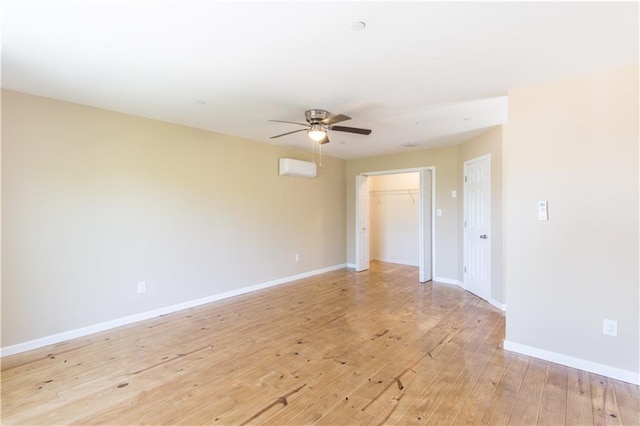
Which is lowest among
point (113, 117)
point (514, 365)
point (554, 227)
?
point (514, 365)

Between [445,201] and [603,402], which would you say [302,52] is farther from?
[445,201]

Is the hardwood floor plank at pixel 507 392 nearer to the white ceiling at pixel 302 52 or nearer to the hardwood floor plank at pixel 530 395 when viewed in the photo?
the hardwood floor plank at pixel 530 395

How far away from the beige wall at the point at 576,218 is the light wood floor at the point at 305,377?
0.34 m

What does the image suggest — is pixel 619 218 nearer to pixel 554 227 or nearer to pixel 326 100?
pixel 554 227

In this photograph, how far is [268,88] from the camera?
9.12 ft

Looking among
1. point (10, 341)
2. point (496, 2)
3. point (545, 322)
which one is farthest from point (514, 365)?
point (10, 341)

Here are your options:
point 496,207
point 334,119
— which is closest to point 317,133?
point 334,119

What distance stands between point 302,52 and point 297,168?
3.26 meters

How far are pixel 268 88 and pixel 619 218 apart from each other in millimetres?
3099

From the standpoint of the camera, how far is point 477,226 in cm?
462

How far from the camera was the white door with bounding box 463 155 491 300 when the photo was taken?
4336 millimetres

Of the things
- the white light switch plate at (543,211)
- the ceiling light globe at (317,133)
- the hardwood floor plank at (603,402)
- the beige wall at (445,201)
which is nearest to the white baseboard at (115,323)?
the ceiling light globe at (317,133)

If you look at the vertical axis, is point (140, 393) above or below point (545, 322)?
below

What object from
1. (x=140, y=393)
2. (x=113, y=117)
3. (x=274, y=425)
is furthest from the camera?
(x=113, y=117)
